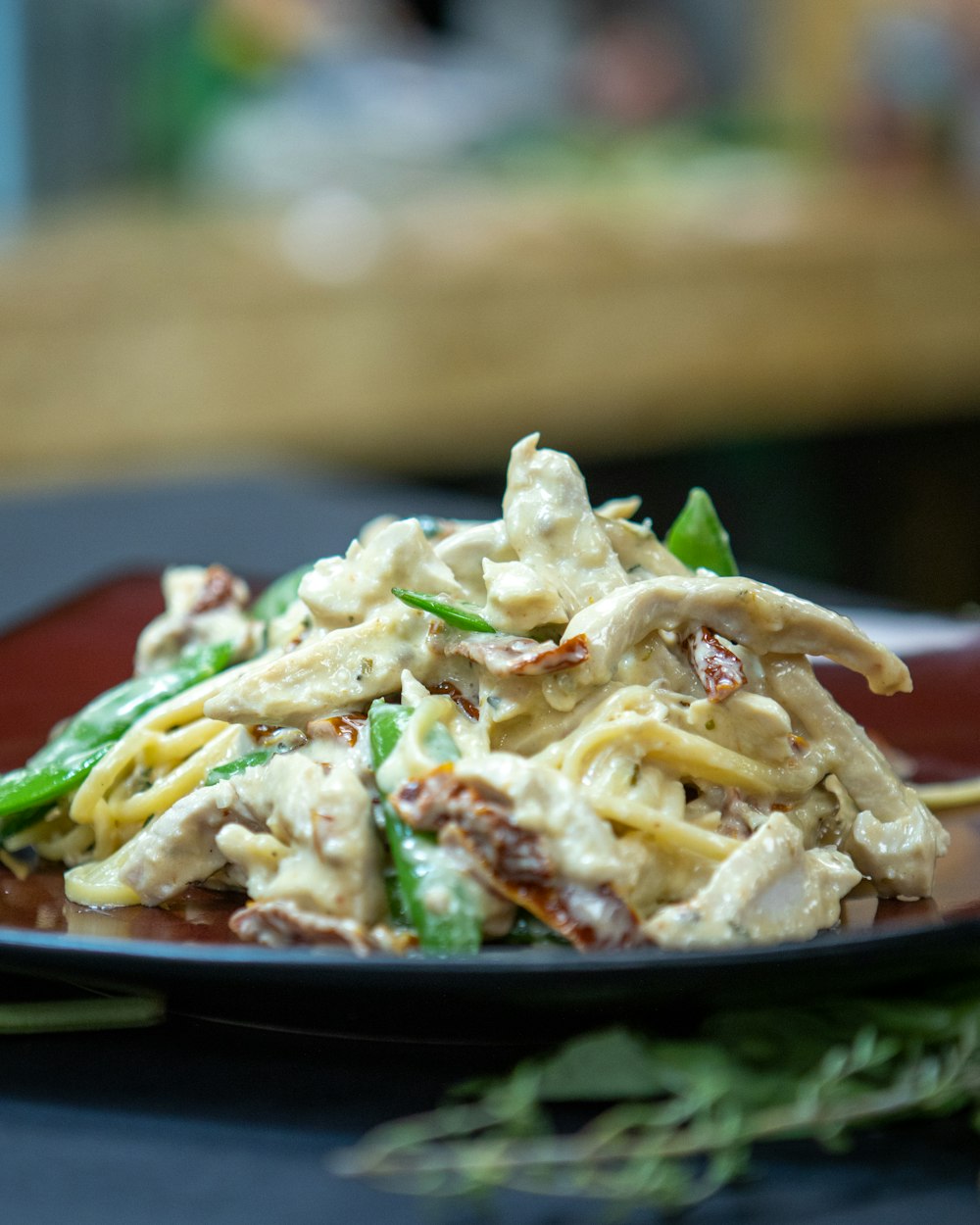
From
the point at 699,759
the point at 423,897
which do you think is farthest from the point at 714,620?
the point at 423,897

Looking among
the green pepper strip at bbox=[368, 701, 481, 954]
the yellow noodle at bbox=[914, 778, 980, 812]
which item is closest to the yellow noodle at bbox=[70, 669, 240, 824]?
the green pepper strip at bbox=[368, 701, 481, 954]

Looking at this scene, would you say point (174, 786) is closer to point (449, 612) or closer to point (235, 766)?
point (235, 766)

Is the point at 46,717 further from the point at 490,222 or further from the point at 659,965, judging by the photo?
the point at 490,222

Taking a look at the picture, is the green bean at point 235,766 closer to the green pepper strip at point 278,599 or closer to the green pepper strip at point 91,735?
the green pepper strip at point 91,735

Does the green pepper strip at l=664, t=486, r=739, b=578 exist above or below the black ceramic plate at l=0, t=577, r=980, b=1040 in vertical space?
above

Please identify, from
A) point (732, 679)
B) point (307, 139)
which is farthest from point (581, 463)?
point (732, 679)

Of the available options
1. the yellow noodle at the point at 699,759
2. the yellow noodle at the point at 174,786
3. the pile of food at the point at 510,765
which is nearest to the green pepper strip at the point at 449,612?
the pile of food at the point at 510,765

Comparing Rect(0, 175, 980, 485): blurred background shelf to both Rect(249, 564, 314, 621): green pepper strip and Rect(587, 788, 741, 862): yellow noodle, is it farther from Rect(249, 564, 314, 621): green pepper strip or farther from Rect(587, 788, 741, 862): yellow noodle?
Rect(587, 788, 741, 862): yellow noodle

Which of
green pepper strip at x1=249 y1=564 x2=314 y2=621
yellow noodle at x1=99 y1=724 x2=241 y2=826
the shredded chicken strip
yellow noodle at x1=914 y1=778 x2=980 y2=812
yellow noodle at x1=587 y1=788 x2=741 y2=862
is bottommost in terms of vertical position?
yellow noodle at x1=914 y1=778 x2=980 y2=812
